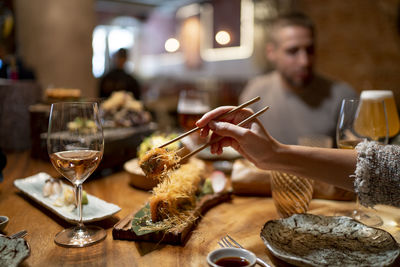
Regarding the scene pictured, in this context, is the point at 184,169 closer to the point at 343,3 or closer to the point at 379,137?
the point at 379,137

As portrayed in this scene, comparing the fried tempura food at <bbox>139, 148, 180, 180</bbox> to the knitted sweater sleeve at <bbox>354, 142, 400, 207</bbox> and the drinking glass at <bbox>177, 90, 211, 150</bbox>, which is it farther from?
the drinking glass at <bbox>177, 90, 211, 150</bbox>

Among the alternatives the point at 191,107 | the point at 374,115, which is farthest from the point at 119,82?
the point at 374,115

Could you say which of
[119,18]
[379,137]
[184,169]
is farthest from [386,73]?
[119,18]

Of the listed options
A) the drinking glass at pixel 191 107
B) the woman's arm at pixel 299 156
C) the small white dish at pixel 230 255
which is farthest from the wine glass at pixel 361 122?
the drinking glass at pixel 191 107

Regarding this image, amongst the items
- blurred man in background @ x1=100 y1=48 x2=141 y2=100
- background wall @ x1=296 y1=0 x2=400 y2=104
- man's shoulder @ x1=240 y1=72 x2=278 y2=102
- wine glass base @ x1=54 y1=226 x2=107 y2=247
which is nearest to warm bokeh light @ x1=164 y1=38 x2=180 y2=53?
blurred man in background @ x1=100 y1=48 x2=141 y2=100

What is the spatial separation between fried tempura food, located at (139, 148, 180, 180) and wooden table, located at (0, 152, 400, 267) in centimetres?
23

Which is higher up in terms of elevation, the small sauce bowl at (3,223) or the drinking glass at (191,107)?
the drinking glass at (191,107)

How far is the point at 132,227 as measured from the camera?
1.03 metres

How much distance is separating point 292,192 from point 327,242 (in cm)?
24

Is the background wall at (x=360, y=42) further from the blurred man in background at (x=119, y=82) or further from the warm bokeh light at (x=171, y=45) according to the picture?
the warm bokeh light at (x=171, y=45)

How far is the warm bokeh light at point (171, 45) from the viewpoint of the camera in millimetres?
11935

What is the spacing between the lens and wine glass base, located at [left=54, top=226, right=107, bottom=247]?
1.00m

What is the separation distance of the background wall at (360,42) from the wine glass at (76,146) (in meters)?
4.00

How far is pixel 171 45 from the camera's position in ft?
40.5
